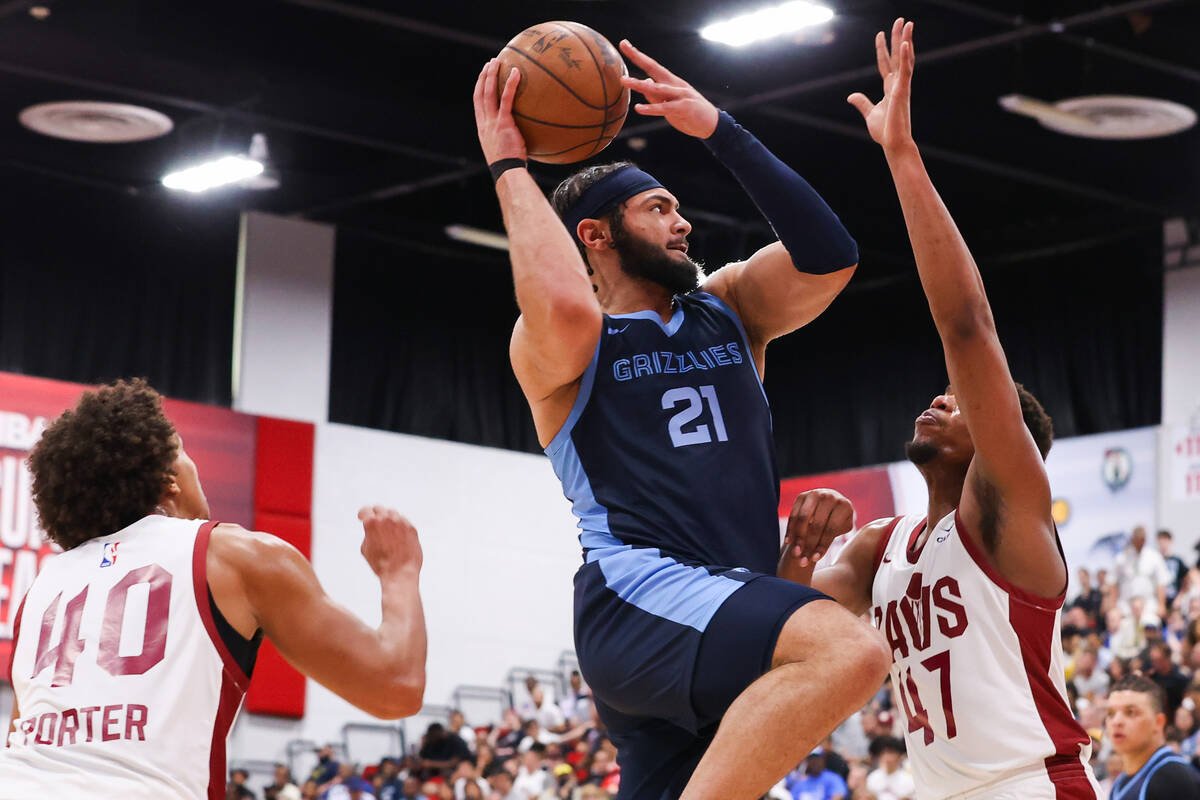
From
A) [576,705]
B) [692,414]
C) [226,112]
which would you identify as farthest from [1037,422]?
Result: [576,705]

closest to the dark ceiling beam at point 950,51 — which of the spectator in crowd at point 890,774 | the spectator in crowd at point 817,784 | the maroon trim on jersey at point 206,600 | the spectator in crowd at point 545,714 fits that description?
the spectator in crowd at point 890,774

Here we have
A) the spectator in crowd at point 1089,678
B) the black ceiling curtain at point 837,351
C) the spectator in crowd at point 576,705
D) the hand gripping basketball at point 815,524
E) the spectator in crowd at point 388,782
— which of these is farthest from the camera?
the black ceiling curtain at point 837,351

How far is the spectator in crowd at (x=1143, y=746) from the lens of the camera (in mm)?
7969

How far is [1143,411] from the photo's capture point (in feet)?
A: 70.6

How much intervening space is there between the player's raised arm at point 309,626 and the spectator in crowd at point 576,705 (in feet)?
55.4

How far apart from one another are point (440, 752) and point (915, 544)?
1566cm

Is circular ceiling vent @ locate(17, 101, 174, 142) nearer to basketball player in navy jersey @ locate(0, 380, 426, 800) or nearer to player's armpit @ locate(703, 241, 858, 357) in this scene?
player's armpit @ locate(703, 241, 858, 357)

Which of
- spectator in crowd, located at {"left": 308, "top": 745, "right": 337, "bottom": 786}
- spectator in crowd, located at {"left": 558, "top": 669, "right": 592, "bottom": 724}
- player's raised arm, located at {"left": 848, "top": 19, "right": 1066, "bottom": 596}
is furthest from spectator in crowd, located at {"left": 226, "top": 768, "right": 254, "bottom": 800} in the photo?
player's raised arm, located at {"left": 848, "top": 19, "right": 1066, "bottom": 596}

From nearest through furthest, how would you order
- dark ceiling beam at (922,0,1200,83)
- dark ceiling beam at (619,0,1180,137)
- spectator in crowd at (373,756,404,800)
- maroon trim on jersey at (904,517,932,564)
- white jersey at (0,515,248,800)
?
white jersey at (0,515,248,800) < maroon trim on jersey at (904,517,932,564) < dark ceiling beam at (619,0,1180,137) < dark ceiling beam at (922,0,1200,83) < spectator in crowd at (373,756,404,800)

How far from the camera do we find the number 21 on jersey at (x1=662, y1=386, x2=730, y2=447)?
434 cm

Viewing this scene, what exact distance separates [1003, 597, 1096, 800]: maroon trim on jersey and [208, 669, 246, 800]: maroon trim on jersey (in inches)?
95.6

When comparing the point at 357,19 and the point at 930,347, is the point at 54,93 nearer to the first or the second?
the point at 357,19

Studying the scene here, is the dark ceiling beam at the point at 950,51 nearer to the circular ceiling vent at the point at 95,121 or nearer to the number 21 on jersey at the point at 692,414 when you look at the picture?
the circular ceiling vent at the point at 95,121

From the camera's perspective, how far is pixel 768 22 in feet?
50.5
